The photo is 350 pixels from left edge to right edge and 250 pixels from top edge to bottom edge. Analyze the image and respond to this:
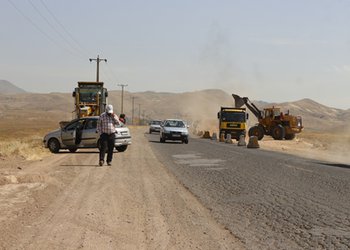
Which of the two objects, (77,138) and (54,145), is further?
(54,145)

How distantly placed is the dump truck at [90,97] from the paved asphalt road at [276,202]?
20.8 metres

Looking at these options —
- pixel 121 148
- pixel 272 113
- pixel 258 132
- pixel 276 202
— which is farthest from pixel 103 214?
pixel 272 113

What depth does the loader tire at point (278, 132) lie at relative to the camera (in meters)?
43.4

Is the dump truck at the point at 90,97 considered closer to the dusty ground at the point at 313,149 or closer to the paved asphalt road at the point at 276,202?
the dusty ground at the point at 313,149

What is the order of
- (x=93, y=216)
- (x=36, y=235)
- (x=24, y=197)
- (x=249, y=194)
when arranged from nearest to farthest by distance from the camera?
(x=36, y=235) → (x=93, y=216) → (x=24, y=197) → (x=249, y=194)

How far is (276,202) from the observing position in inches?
401

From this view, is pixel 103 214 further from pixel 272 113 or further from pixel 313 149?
pixel 272 113

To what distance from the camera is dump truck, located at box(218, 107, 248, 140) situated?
44438mm

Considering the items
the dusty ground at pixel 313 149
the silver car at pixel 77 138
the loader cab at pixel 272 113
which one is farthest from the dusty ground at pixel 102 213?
the loader cab at pixel 272 113

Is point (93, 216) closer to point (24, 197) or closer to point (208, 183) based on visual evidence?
point (24, 197)

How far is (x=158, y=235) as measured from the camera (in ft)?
22.5

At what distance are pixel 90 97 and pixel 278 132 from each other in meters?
16.2

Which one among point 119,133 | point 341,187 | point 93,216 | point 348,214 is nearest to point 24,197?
point 93,216

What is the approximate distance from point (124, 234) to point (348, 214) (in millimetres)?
4163
